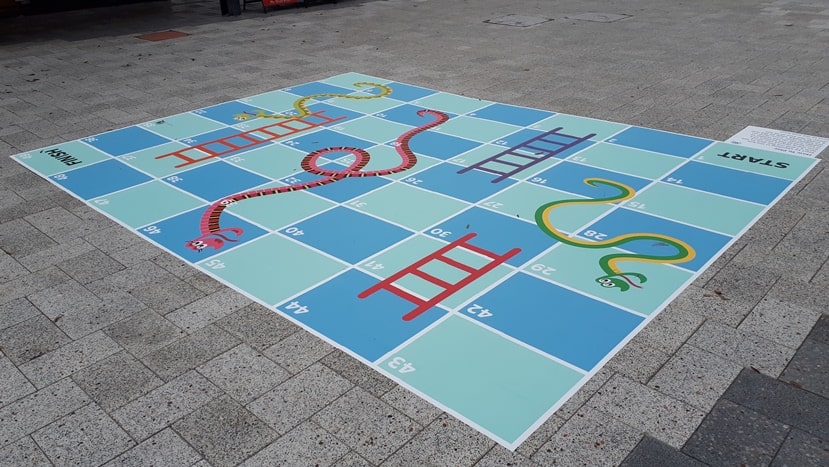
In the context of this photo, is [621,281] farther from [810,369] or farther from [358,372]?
[358,372]

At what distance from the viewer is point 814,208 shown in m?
5.91

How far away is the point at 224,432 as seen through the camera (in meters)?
3.60

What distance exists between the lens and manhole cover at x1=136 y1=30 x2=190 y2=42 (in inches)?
531

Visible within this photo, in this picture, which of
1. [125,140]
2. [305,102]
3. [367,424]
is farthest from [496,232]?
[125,140]

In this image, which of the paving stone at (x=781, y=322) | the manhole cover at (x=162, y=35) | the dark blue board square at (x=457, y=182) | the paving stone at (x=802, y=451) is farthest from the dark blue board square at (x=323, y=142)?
the manhole cover at (x=162, y=35)

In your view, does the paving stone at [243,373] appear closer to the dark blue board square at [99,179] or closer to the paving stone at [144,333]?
the paving stone at [144,333]

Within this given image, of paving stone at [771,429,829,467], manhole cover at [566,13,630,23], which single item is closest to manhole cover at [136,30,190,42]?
manhole cover at [566,13,630,23]

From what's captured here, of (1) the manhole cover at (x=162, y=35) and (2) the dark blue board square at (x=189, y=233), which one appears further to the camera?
(1) the manhole cover at (x=162, y=35)

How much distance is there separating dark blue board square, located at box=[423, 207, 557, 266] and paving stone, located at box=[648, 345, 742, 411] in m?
1.45

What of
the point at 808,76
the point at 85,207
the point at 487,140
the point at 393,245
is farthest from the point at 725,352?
the point at 808,76

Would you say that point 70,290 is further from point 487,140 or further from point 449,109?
point 449,109

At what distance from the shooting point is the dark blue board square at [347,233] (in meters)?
5.44

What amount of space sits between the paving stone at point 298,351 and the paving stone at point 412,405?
567 mm

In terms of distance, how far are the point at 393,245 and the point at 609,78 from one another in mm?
6002
